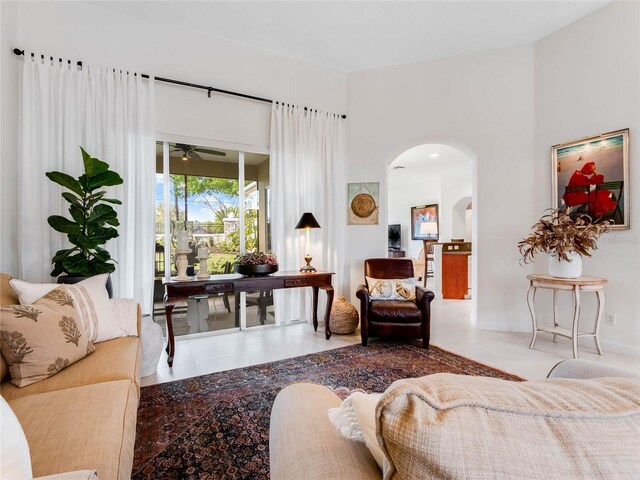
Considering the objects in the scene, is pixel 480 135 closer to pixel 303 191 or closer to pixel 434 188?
pixel 303 191

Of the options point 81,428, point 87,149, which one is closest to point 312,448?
point 81,428

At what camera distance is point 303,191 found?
3.98 m

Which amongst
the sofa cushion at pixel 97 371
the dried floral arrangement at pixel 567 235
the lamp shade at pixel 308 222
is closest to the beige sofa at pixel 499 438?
the sofa cushion at pixel 97 371

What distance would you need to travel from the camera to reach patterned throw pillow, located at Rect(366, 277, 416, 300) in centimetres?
342

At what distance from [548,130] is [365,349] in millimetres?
3359

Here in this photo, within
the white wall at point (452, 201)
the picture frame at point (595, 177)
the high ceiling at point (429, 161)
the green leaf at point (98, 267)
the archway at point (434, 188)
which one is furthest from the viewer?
the white wall at point (452, 201)

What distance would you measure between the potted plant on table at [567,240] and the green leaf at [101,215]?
4.04 m

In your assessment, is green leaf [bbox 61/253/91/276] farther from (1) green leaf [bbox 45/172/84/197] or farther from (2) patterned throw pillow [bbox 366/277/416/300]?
(2) patterned throw pillow [bbox 366/277/416/300]

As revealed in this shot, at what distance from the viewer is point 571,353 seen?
3004mm

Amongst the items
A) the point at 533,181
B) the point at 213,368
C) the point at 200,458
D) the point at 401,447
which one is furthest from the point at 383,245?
the point at 401,447

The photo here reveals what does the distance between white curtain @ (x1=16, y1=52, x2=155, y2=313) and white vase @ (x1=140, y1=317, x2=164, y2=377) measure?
65 centimetres

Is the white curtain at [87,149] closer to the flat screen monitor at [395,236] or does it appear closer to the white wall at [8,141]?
the white wall at [8,141]

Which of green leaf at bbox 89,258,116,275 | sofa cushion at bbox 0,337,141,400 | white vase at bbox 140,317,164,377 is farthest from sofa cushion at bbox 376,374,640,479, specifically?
green leaf at bbox 89,258,116,275

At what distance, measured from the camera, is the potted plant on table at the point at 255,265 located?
10.4ft
